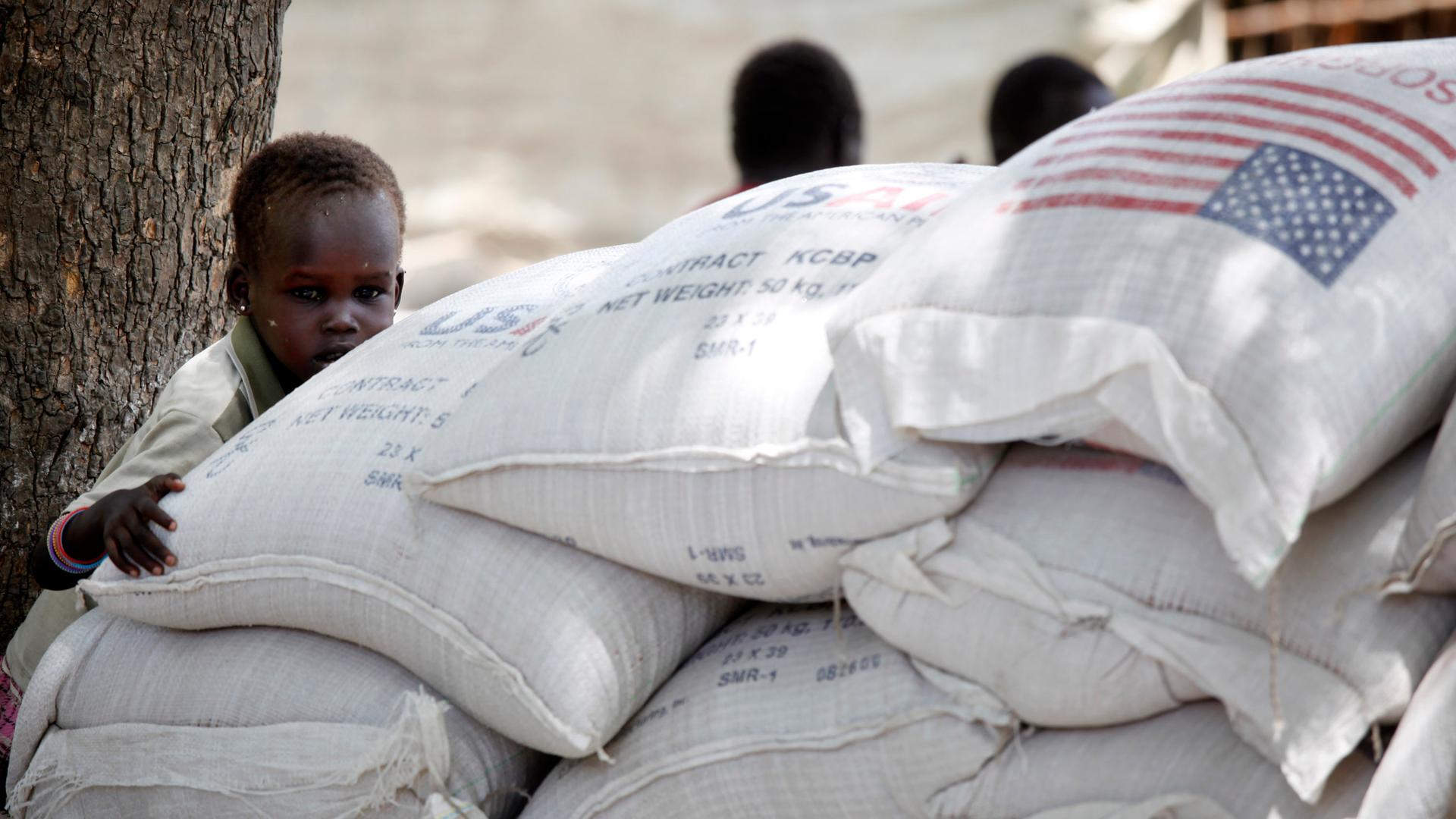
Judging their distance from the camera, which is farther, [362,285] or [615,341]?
[362,285]

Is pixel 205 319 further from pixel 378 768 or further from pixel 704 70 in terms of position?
pixel 704 70

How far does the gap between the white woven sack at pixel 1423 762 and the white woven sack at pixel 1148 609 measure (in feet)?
0.11

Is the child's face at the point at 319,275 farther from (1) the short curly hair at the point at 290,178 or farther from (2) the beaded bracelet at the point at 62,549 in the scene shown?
(2) the beaded bracelet at the point at 62,549

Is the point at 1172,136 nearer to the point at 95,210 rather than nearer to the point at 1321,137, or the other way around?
the point at 1321,137

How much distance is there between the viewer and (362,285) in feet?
6.73

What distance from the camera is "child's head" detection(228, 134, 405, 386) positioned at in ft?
6.59

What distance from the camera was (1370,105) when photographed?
1265 mm

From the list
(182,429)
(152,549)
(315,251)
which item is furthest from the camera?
(315,251)

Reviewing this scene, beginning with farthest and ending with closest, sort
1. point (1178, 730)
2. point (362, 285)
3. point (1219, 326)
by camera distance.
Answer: point (362, 285) → point (1178, 730) → point (1219, 326)

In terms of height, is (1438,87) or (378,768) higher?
(1438,87)

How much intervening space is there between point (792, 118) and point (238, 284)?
201 cm

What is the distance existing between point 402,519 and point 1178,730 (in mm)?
786

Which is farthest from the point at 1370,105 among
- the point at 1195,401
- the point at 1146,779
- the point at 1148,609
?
the point at 1146,779

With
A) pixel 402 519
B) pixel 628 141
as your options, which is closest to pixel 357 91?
pixel 628 141
